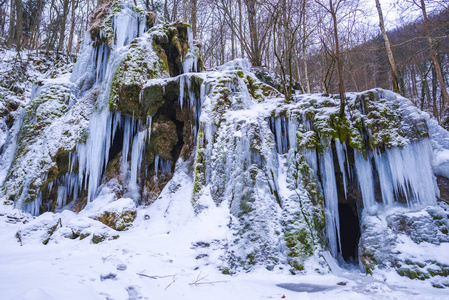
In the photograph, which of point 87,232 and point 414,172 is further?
point 87,232

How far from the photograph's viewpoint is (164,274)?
399cm

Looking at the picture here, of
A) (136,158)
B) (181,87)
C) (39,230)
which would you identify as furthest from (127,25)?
(39,230)

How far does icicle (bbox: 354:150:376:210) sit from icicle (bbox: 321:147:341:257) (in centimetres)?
54

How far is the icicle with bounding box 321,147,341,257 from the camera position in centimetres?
532

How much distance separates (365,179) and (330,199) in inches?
35.5

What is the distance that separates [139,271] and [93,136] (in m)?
5.90

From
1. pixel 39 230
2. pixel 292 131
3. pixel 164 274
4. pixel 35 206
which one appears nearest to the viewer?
pixel 164 274

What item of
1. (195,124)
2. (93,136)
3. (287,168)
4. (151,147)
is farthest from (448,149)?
(93,136)

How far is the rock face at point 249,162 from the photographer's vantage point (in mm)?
4801

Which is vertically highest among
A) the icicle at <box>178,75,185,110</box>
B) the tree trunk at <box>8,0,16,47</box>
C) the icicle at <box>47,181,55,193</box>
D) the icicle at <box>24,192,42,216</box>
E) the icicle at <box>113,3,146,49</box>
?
the tree trunk at <box>8,0,16,47</box>

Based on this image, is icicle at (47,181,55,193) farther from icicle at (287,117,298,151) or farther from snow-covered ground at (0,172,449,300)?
icicle at (287,117,298,151)

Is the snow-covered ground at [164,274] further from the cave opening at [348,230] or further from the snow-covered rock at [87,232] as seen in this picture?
the cave opening at [348,230]

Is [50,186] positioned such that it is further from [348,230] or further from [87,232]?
[348,230]

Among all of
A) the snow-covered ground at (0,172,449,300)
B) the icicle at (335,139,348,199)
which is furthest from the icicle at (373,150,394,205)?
the snow-covered ground at (0,172,449,300)
